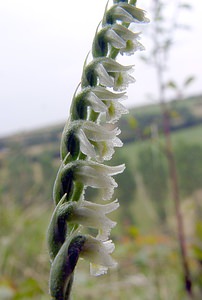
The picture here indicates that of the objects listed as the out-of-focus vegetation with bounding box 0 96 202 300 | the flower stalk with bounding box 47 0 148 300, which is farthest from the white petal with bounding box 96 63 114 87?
the out-of-focus vegetation with bounding box 0 96 202 300

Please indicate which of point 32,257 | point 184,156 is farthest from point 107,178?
point 184,156

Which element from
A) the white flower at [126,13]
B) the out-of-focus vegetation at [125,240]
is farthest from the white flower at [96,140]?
the out-of-focus vegetation at [125,240]

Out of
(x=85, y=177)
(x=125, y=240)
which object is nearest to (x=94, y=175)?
(x=85, y=177)

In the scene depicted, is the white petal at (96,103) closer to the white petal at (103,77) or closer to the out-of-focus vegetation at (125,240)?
the white petal at (103,77)

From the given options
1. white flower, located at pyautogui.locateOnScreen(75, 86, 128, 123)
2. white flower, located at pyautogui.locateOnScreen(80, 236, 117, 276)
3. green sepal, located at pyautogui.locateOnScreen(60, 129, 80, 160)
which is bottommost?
white flower, located at pyautogui.locateOnScreen(80, 236, 117, 276)

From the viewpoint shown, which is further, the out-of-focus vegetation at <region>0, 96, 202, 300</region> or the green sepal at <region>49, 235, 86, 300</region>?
the out-of-focus vegetation at <region>0, 96, 202, 300</region>

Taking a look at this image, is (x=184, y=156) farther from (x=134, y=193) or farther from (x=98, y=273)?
(x=98, y=273)

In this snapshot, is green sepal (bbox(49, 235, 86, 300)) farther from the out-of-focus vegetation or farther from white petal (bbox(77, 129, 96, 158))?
the out-of-focus vegetation
